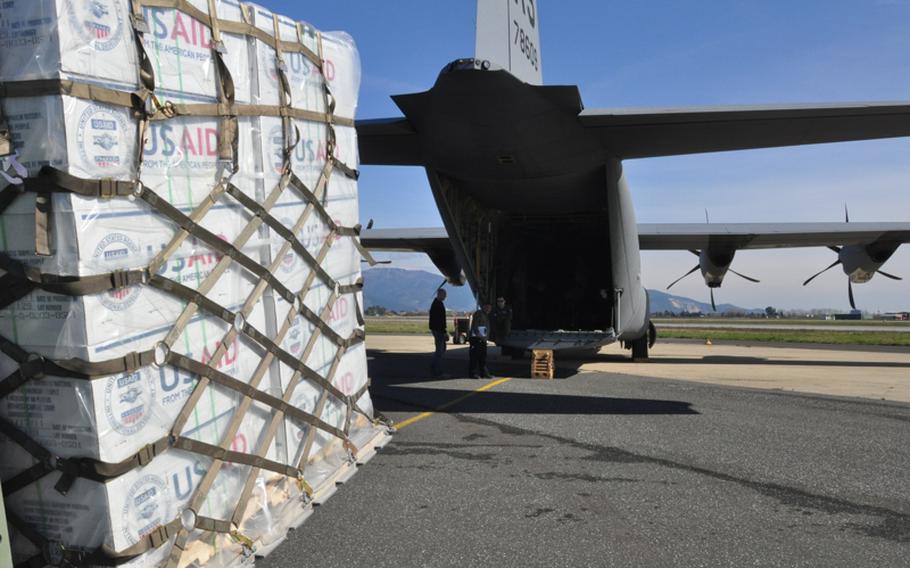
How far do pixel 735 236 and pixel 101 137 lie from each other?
1839cm

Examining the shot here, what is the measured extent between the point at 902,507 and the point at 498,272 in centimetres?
985

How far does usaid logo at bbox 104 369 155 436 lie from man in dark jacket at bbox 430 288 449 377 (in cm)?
921

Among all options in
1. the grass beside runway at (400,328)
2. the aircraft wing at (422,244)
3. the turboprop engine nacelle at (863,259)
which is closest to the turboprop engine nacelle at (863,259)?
the turboprop engine nacelle at (863,259)

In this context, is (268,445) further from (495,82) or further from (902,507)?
(495,82)

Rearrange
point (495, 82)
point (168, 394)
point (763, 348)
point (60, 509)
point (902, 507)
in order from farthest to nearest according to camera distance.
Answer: point (763, 348) < point (495, 82) < point (902, 507) < point (168, 394) < point (60, 509)

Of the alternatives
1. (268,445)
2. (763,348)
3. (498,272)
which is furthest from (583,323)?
(268,445)

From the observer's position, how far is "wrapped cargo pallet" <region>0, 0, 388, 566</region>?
2688mm

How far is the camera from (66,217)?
8.74ft

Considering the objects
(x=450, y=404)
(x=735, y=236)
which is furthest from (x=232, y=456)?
(x=735, y=236)

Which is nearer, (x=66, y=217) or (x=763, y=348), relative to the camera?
(x=66, y=217)

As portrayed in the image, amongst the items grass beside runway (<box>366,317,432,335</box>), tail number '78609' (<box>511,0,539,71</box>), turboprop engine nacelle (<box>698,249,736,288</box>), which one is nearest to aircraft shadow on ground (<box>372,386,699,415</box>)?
tail number '78609' (<box>511,0,539,71</box>)

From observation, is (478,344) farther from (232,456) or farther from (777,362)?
(777,362)

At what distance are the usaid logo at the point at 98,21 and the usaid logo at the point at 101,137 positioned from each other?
A: 12.4 inches

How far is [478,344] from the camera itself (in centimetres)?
1200
